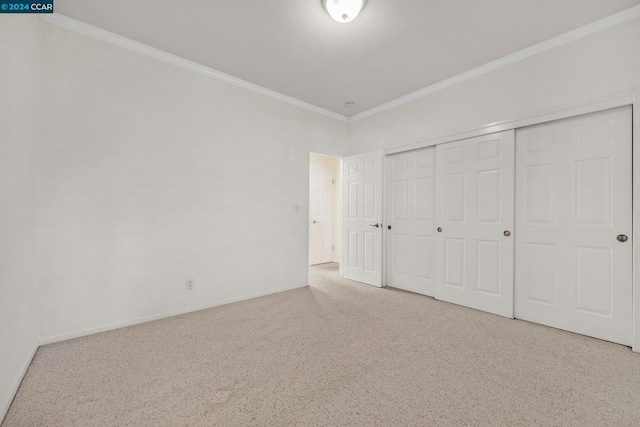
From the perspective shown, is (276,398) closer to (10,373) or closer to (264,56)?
(10,373)

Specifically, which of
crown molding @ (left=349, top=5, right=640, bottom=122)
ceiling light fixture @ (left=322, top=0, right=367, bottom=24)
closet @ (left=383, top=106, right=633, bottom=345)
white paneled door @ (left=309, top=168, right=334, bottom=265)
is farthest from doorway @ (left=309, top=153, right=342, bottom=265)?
ceiling light fixture @ (left=322, top=0, right=367, bottom=24)

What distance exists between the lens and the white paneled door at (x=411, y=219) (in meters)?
3.72

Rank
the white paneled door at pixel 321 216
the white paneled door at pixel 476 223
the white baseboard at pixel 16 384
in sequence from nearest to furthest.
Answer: the white baseboard at pixel 16 384 < the white paneled door at pixel 476 223 < the white paneled door at pixel 321 216

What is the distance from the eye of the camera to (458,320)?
9.44ft

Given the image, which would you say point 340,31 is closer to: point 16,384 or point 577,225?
point 577,225

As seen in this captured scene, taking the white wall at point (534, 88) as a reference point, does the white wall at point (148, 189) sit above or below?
below

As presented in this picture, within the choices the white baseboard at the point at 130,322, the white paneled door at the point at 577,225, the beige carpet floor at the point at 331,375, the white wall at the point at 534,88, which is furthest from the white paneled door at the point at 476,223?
the white baseboard at the point at 130,322

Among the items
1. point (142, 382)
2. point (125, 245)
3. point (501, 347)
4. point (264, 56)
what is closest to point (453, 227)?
point (501, 347)

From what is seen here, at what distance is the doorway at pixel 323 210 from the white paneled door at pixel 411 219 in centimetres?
221

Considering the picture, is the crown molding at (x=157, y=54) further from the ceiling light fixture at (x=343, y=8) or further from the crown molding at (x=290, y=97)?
the ceiling light fixture at (x=343, y=8)

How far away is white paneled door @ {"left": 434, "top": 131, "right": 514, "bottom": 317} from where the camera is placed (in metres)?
2.97

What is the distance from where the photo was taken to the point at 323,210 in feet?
20.7

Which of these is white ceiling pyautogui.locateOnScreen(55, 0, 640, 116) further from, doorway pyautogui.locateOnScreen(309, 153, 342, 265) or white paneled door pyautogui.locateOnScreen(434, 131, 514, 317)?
doorway pyautogui.locateOnScreen(309, 153, 342, 265)

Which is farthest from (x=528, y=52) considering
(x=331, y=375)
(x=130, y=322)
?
(x=130, y=322)
